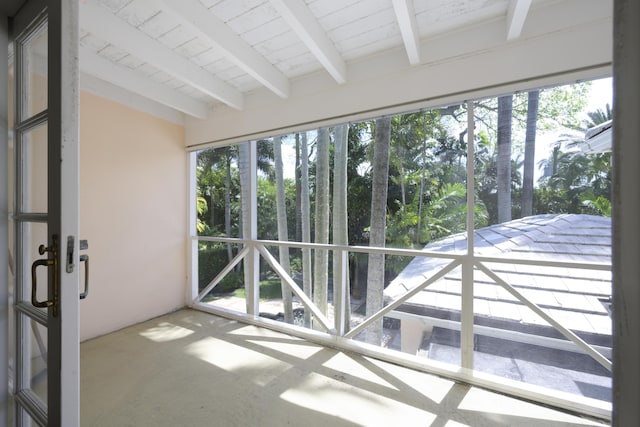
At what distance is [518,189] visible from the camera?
1.95 metres

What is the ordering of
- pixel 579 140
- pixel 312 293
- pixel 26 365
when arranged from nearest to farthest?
pixel 26 365, pixel 579 140, pixel 312 293

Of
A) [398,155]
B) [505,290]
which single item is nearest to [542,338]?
[505,290]

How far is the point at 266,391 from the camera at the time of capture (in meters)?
1.85

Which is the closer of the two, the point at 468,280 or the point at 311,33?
the point at 311,33

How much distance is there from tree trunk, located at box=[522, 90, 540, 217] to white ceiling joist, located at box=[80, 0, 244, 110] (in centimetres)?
249

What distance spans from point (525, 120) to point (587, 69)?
37 cm

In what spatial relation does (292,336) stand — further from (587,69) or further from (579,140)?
(587,69)

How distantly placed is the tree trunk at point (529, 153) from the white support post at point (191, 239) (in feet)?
10.9

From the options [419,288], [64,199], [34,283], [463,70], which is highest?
[463,70]

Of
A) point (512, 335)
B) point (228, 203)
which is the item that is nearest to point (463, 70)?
point (512, 335)

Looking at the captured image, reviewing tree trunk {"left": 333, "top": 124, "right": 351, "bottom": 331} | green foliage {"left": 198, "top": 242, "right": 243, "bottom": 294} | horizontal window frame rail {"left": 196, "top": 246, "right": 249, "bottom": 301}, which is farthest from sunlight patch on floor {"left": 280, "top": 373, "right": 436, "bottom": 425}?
green foliage {"left": 198, "top": 242, "right": 243, "bottom": 294}

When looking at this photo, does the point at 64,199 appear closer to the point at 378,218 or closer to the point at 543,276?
the point at 378,218

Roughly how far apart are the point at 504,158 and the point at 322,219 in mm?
1802

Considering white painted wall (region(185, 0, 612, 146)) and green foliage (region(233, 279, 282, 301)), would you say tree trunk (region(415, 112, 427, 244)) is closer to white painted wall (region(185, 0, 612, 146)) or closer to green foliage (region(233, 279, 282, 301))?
white painted wall (region(185, 0, 612, 146))
